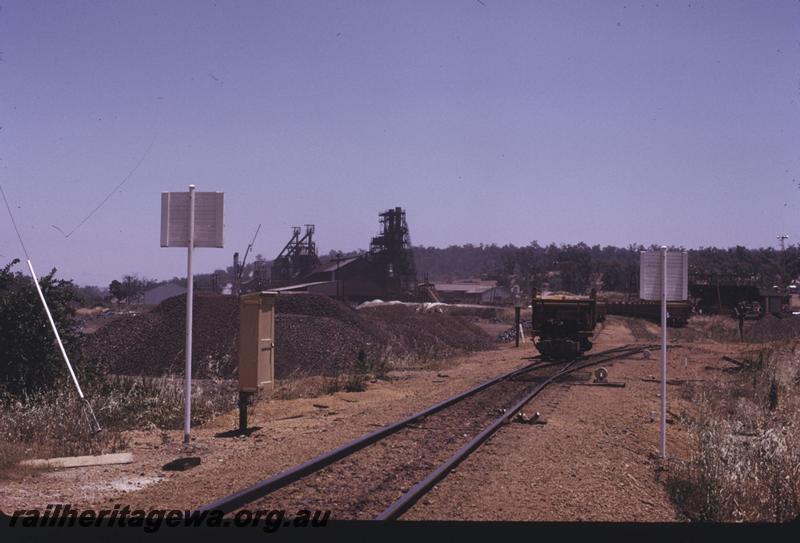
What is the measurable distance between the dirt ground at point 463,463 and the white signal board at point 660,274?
2.36 m

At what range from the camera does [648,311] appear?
2197 inches

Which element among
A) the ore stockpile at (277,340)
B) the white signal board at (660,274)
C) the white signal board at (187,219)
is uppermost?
the white signal board at (187,219)

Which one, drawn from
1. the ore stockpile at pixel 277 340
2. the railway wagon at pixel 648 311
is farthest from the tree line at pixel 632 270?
the ore stockpile at pixel 277 340

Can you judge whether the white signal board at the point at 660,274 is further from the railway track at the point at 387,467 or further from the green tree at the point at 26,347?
the green tree at the point at 26,347

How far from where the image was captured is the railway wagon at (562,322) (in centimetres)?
2636

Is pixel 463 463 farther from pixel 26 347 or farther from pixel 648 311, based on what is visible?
pixel 648 311

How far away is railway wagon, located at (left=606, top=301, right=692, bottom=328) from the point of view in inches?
1896

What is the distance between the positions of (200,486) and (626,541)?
4345 mm

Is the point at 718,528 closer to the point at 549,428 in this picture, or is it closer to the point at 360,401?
the point at 549,428

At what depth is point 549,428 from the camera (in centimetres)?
1241

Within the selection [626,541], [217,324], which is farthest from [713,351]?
[626,541]

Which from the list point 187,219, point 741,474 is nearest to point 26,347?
point 187,219

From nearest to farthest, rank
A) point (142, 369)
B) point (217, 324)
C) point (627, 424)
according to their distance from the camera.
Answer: point (627, 424), point (142, 369), point (217, 324)

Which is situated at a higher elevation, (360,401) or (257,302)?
(257,302)
